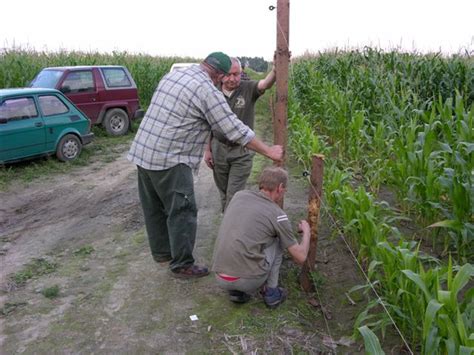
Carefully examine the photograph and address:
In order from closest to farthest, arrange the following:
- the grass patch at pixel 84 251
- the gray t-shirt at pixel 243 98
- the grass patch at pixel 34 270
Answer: the grass patch at pixel 34 270
the gray t-shirt at pixel 243 98
the grass patch at pixel 84 251

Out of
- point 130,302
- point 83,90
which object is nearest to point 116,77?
point 83,90

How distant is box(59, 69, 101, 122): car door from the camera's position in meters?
10.8

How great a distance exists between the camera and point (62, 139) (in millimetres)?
8914

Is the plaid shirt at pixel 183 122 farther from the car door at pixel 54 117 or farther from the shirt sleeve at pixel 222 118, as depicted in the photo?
the car door at pixel 54 117

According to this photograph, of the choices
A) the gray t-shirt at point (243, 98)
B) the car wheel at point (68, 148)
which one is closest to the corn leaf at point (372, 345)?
the gray t-shirt at point (243, 98)

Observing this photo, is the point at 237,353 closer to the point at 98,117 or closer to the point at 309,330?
the point at 309,330

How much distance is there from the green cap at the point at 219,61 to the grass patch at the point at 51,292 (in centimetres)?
243

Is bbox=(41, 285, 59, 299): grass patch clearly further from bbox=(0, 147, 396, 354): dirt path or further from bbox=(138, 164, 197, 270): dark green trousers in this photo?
bbox=(138, 164, 197, 270): dark green trousers

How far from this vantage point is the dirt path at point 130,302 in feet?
11.0

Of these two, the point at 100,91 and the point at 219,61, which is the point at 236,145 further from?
the point at 100,91

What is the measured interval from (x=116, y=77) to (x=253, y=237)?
31.5 ft

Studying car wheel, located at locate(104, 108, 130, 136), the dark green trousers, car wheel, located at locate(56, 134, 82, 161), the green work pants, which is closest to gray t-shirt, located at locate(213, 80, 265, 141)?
the green work pants

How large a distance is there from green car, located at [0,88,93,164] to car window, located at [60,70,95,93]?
1.84 m

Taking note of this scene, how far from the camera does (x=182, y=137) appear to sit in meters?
3.86
